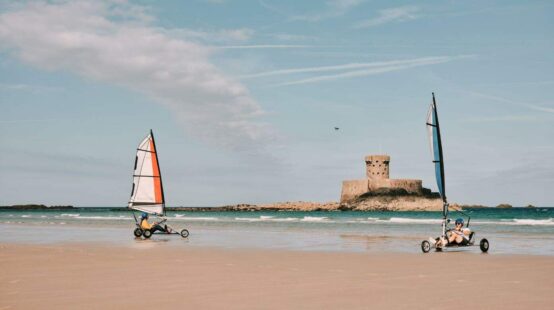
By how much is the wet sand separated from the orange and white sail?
13334 millimetres

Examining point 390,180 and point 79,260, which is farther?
point 390,180

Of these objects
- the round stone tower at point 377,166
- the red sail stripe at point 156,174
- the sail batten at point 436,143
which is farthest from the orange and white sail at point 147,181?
the round stone tower at point 377,166

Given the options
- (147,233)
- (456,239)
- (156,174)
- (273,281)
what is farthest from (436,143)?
Answer: (156,174)

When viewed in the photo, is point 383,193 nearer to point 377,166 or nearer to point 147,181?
point 377,166

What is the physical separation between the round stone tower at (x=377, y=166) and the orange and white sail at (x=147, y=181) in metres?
90.2

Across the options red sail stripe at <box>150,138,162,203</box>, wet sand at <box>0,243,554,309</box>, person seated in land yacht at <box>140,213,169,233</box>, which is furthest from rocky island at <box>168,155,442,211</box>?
wet sand at <box>0,243,554,309</box>

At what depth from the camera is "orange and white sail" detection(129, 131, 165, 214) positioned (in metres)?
31.5

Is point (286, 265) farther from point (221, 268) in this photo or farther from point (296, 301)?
point (296, 301)

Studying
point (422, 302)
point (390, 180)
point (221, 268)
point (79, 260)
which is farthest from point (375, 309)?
point (390, 180)

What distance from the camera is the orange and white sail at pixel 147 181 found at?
31.5 meters

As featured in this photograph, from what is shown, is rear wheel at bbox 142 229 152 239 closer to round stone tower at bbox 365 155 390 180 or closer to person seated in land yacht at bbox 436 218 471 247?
person seated in land yacht at bbox 436 218 471 247

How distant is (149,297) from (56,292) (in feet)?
5.58

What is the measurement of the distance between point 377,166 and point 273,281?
10956cm

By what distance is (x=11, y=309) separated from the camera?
852 centimetres
